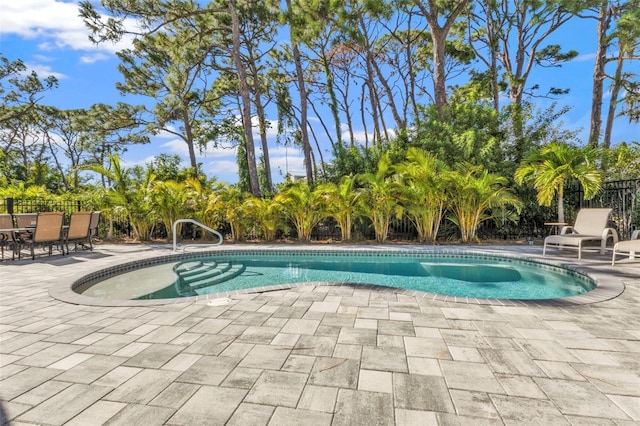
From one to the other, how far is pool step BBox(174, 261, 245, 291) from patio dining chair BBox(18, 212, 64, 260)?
9.66 feet

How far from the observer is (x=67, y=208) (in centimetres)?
1180

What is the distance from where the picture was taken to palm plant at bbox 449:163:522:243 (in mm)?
8453

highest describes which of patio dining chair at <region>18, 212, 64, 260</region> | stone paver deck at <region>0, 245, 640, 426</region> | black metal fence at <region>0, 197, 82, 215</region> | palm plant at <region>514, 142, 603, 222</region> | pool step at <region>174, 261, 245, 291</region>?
palm plant at <region>514, 142, 603, 222</region>

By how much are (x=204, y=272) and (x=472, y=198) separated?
7008mm

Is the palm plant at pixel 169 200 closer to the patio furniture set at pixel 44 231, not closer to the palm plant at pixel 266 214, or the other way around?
the patio furniture set at pixel 44 231

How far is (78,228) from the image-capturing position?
801 cm

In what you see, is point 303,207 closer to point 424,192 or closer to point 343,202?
point 343,202

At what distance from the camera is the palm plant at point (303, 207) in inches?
377

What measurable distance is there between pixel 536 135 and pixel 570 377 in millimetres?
10427

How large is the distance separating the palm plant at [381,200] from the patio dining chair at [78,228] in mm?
7094

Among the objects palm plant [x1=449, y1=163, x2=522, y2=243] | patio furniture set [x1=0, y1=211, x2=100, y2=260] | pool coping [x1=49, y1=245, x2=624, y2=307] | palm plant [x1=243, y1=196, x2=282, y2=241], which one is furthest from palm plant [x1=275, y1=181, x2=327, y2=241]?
patio furniture set [x1=0, y1=211, x2=100, y2=260]

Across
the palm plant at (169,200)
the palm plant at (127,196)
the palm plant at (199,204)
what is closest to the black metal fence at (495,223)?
the palm plant at (127,196)

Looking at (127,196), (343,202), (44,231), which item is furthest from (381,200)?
(44,231)

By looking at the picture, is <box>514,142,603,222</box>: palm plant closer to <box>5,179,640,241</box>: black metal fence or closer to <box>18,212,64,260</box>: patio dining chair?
<box>5,179,640,241</box>: black metal fence
